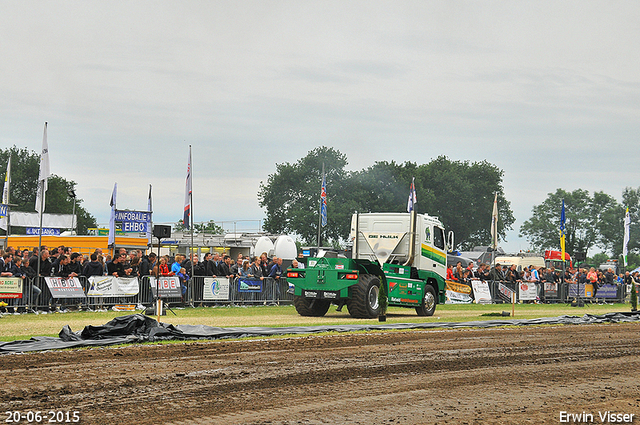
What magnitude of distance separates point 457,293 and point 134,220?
52.6ft

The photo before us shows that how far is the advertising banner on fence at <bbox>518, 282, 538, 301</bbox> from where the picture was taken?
35594 mm

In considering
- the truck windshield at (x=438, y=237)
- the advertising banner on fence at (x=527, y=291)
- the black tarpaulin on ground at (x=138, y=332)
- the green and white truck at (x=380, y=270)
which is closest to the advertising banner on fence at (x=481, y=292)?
the advertising banner on fence at (x=527, y=291)

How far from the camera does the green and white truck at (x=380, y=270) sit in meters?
21.3

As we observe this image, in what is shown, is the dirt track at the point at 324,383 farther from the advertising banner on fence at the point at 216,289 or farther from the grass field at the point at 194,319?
the advertising banner on fence at the point at 216,289

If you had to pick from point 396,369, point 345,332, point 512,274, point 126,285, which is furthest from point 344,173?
point 396,369

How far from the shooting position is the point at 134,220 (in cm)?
3691

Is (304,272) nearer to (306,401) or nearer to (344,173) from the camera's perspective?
(306,401)

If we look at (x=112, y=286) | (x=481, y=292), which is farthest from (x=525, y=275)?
(x=112, y=286)

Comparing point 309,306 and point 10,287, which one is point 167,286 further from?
point 10,287

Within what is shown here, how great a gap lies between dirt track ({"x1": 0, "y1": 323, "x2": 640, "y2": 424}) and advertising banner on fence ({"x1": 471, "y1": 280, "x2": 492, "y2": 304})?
19.2 meters

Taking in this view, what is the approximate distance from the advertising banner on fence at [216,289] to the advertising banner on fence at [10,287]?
6.58 m

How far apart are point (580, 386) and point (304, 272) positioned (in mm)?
12774

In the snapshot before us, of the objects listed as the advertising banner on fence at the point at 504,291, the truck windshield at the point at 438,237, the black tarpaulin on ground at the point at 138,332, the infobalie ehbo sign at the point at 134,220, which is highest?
the infobalie ehbo sign at the point at 134,220

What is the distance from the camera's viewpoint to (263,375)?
9812 millimetres
